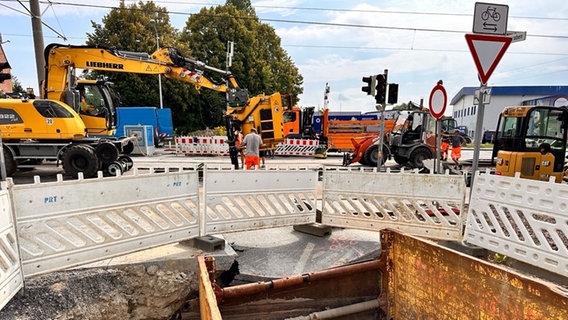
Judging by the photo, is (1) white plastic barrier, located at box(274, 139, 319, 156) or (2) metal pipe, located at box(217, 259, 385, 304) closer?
(2) metal pipe, located at box(217, 259, 385, 304)

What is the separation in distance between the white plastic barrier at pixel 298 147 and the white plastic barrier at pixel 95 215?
49.2ft

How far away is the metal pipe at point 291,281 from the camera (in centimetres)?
396

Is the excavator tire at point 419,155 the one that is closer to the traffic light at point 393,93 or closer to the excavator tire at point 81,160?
the traffic light at point 393,93

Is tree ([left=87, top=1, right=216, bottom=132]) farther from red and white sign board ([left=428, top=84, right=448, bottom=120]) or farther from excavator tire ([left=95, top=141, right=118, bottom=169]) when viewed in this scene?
red and white sign board ([left=428, top=84, right=448, bottom=120])

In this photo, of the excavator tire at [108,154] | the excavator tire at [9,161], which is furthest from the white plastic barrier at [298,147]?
the excavator tire at [9,161]

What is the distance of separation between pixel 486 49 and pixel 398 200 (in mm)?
2448

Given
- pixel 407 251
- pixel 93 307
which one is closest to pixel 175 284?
pixel 93 307

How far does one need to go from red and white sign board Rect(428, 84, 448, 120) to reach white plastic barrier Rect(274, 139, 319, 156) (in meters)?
13.1

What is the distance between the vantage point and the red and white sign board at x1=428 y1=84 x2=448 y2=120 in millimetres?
6537

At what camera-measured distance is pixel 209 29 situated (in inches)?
1340

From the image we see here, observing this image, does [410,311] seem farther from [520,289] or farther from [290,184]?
[290,184]

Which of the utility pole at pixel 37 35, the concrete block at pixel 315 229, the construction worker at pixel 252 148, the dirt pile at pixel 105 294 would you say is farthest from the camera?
the utility pole at pixel 37 35

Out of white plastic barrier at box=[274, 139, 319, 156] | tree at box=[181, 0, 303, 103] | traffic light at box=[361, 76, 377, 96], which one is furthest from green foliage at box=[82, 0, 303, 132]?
traffic light at box=[361, 76, 377, 96]

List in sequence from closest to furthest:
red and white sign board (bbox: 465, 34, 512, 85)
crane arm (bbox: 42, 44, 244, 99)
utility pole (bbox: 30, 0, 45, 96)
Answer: red and white sign board (bbox: 465, 34, 512, 85) → crane arm (bbox: 42, 44, 244, 99) → utility pole (bbox: 30, 0, 45, 96)
